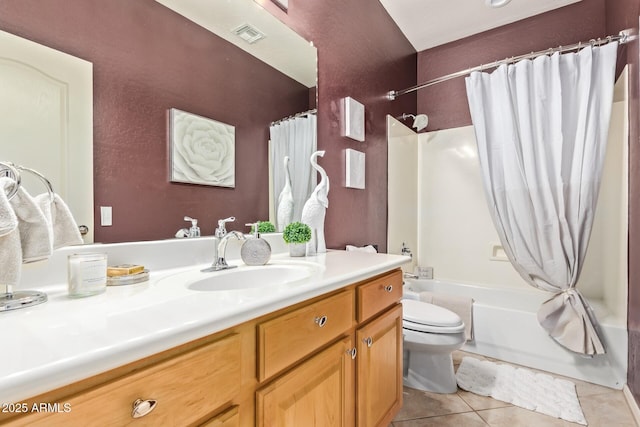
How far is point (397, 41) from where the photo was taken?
2615mm

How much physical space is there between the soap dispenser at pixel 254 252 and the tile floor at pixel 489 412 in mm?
1082

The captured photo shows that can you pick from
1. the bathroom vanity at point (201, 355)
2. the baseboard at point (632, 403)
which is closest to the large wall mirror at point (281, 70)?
the bathroom vanity at point (201, 355)

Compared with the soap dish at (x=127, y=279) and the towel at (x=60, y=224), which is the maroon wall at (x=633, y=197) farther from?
the towel at (x=60, y=224)

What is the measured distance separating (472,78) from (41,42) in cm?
231

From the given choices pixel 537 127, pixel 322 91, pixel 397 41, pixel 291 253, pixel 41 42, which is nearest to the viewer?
pixel 41 42

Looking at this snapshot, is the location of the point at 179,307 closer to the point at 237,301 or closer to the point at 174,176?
the point at 237,301

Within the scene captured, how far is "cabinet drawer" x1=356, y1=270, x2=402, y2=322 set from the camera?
108 cm

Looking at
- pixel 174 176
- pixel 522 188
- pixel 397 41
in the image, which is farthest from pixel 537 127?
pixel 174 176

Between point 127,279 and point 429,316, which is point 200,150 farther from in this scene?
point 429,316

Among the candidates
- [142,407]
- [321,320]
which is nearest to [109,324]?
[142,407]

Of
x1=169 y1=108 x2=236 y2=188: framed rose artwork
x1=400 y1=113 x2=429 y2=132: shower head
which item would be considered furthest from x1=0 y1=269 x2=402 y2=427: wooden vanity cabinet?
x1=400 y1=113 x2=429 y2=132: shower head

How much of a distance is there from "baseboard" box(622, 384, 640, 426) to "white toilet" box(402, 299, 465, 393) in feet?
2.63

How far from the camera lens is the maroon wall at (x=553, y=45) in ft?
5.37

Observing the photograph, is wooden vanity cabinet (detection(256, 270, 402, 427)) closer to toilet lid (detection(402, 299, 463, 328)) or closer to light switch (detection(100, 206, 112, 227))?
toilet lid (detection(402, 299, 463, 328))
